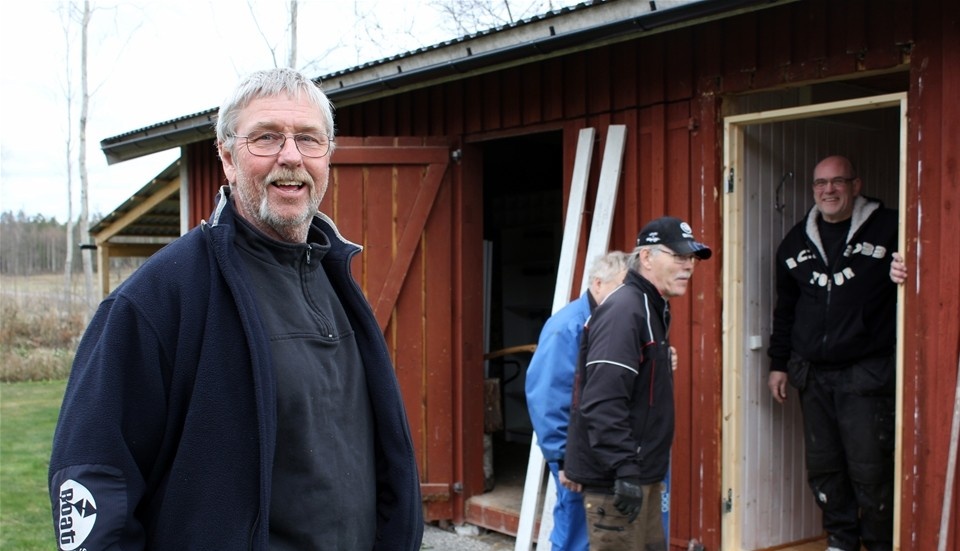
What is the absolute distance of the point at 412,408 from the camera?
6176 millimetres

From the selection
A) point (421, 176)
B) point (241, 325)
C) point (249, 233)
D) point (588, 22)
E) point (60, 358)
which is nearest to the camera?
point (241, 325)

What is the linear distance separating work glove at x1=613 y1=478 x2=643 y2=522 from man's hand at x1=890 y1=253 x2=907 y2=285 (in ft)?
5.15

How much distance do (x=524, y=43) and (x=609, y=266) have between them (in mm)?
1489

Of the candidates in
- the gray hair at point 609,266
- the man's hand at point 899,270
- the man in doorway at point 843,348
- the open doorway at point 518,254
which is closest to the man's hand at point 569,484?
the gray hair at point 609,266

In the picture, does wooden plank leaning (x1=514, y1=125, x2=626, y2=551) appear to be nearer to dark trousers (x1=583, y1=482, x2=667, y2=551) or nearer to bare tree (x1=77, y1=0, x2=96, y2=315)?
dark trousers (x1=583, y1=482, x2=667, y2=551)

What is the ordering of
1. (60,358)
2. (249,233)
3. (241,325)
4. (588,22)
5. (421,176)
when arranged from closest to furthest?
(241,325)
(249,233)
(588,22)
(421,176)
(60,358)

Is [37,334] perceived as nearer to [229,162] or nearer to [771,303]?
[771,303]

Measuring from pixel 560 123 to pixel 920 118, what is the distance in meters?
2.20

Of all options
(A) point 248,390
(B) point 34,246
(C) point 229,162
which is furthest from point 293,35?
(B) point 34,246

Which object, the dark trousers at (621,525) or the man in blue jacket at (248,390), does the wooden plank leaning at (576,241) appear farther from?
the man in blue jacket at (248,390)

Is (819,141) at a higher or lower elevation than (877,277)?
higher

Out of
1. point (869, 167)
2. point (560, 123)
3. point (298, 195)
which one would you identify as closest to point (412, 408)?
point (560, 123)

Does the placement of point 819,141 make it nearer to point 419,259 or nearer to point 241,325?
point 419,259

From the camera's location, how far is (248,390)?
177 centimetres
